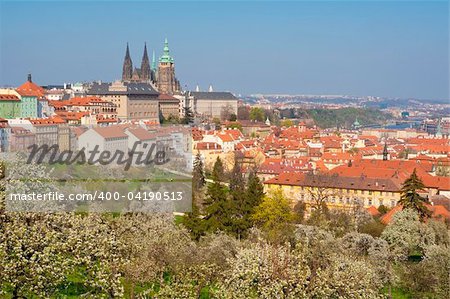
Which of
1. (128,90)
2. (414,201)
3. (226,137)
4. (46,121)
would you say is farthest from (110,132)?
(128,90)

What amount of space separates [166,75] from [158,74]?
1597 millimetres

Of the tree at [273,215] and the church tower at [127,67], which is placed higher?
the church tower at [127,67]

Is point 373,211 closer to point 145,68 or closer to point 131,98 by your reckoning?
point 131,98

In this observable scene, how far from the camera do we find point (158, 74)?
112 m

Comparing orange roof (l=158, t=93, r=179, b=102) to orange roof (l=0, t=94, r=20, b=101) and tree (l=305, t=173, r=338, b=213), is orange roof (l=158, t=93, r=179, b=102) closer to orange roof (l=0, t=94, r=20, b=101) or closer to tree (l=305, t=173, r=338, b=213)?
orange roof (l=0, t=94, r=20, b=101)

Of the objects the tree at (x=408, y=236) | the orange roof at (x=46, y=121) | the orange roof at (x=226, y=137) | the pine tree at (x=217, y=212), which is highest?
the orange roof at (x=46, y=121)

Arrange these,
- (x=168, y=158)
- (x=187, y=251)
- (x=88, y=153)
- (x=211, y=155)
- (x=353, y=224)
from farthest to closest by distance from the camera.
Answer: (x=211, y=155) → (x=168, y=158) → (x=88, y=153) → (x=353, y=224) → (x=187, y=251)

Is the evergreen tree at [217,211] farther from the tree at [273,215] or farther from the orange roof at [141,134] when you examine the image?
the orange roof at [141,134]

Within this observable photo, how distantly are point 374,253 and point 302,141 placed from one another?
5230 centimetres

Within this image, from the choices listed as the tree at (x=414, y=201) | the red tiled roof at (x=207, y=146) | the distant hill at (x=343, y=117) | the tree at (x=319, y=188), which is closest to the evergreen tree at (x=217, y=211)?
the tree at (x=414, y=201)

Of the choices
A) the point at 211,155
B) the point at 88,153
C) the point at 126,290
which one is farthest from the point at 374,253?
the point at 211,155

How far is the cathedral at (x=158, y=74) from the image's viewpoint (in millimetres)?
106375

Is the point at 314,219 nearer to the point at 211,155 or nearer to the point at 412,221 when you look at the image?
the point at 412,221

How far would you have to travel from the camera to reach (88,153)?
45.2 metres
